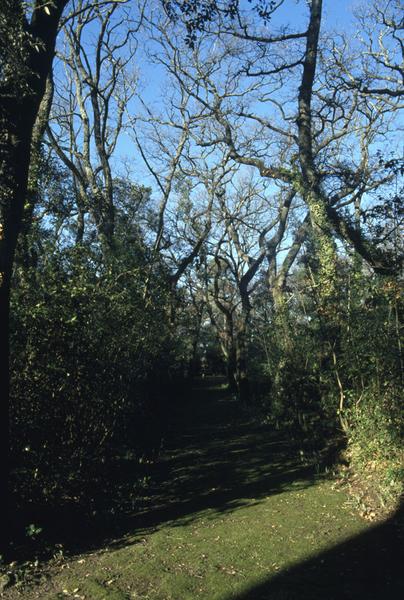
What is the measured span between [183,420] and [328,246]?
9.00 meters

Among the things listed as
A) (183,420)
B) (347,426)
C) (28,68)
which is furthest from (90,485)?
(183,420)

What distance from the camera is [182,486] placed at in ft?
29.2

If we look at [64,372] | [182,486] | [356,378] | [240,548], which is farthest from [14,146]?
[356,378]

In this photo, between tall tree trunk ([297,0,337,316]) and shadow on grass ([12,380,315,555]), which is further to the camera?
tall tree trunk ([297,0,337,316])

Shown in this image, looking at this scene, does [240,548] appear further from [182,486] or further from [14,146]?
[14,146]

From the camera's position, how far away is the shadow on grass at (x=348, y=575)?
4.67 metres

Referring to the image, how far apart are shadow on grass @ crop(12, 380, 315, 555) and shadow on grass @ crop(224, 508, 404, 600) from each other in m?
2.00

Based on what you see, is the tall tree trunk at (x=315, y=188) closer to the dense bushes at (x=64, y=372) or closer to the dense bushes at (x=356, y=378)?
the dense bushes at (x=356, y=378)

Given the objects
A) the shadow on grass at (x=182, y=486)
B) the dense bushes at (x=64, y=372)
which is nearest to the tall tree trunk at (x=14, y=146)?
the dense bushes at (x=64, y=372)

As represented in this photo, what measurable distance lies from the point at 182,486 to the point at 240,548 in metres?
3.09

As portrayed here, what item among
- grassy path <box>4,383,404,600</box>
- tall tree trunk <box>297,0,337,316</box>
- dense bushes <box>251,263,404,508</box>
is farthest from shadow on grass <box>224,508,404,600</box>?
tall tree trunk <box>297,0,337,316</box>

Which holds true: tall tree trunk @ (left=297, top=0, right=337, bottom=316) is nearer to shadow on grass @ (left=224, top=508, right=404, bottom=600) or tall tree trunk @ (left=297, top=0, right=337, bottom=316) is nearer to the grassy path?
the grassy path

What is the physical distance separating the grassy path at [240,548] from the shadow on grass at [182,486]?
0.04 m

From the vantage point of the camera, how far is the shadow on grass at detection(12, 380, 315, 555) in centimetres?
654
